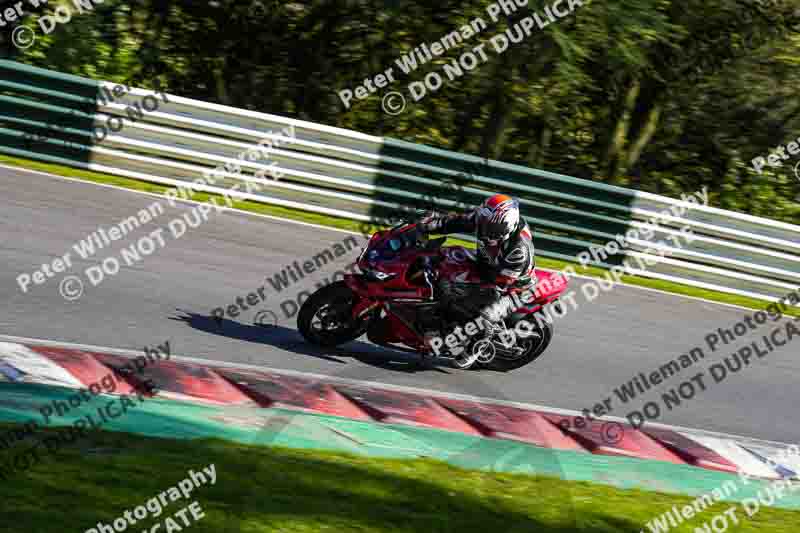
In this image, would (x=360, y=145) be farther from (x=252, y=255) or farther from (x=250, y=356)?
(x=250, y=356)

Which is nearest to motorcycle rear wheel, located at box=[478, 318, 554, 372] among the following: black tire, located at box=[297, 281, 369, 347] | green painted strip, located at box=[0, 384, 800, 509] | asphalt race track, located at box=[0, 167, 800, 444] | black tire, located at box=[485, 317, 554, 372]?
black tire, located at box=[485, 317, 554, 372]

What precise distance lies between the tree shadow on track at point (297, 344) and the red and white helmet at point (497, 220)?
1.50 metres

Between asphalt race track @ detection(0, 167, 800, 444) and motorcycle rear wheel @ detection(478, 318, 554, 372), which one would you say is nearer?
asphalt race track @ detection(0, 167, 800, 444)

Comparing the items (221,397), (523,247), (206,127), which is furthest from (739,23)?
(221,397)

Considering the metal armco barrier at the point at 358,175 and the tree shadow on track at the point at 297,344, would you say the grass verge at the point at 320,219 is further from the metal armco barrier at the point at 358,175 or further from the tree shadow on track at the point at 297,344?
the tree shadow on track at the point at 297,344

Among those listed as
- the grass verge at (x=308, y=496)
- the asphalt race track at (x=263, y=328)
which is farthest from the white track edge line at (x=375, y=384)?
the grass verge at (x=308, y=496)

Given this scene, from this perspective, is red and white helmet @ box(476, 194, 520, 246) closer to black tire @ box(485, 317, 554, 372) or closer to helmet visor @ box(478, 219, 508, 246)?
helmet visor @ box(478, 219, 508, 246)

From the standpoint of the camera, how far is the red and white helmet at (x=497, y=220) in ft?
29.8

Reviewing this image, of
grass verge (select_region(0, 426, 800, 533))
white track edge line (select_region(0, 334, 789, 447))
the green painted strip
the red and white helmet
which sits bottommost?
grass verge (select_region(0, 426, 800, 533))

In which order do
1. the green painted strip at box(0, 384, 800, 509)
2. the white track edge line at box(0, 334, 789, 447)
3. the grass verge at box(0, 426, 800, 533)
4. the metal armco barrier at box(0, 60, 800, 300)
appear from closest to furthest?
1. the grass verge at box(0, 426, 800, 533)
2. the green painted strip at box(0, 384, 800, 509)
3. the white track edge line at box(0, 334, 789, 447)
4. the metal armco barrier at box(0, 60, 800, 300)

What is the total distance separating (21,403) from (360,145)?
27.0ft

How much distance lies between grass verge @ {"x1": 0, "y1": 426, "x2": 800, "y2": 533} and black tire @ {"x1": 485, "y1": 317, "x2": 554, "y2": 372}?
2.27m

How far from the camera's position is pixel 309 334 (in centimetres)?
950

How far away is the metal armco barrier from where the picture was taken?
13.9 metres
